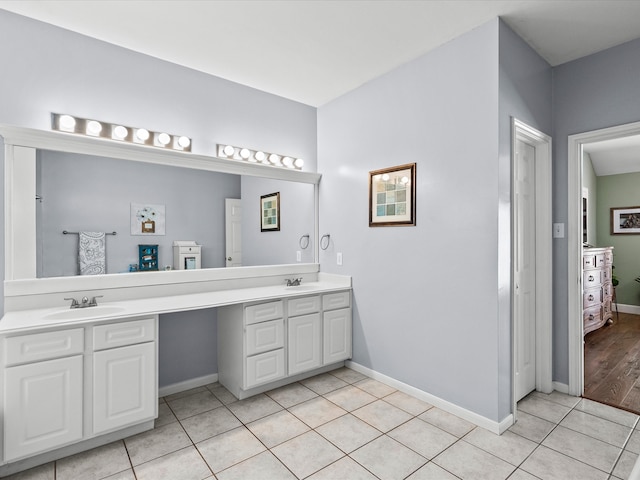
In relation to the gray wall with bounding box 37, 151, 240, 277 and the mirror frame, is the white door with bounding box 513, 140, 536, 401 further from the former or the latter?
the mirror frame

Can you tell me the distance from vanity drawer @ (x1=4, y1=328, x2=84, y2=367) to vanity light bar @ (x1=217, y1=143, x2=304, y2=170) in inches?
→ 70.5

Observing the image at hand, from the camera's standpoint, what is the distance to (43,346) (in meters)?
1.92

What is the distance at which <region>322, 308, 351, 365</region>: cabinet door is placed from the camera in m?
3.20

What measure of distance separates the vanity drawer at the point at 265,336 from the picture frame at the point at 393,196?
122cm

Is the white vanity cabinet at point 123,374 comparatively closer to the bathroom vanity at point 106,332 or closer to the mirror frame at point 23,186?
the bathroom vanity at point 106,332

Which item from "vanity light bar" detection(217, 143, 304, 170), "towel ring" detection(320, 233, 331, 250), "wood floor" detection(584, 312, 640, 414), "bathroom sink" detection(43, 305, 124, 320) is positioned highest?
"vanity light bar" detection(217, 143, 304, 170)

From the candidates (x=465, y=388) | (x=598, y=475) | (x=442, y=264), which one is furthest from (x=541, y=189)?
(x=598, y=475)

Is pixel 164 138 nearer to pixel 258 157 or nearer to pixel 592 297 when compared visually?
pixel 258 157

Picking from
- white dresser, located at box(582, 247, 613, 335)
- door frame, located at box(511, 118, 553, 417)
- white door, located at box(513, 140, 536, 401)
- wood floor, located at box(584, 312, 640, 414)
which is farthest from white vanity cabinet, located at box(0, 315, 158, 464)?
white dresser, located at box(582, 247, 613, 335)

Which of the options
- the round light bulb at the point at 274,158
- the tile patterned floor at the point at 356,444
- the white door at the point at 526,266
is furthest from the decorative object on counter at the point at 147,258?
the white door at the point at 526,266

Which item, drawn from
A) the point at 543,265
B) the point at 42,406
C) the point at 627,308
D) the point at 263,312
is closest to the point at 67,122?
the point at 42,406

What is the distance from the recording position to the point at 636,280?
557cm

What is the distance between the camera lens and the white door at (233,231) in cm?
309

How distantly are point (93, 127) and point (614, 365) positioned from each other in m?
4.97
